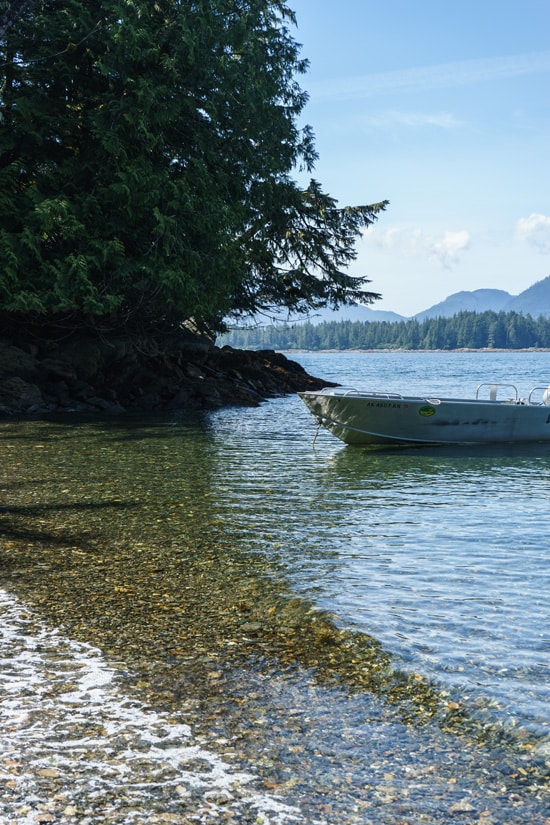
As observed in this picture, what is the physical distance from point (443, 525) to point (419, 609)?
3848mm

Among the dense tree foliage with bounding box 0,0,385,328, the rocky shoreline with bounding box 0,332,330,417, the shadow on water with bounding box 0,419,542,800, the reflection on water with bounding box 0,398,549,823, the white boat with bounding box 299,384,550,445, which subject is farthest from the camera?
the rocky shoreline with bounding box 0,332,330,417

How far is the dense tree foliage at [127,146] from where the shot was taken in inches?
915

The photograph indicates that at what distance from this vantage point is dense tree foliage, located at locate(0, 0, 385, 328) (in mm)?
23250

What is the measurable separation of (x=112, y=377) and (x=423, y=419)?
51.3 ft

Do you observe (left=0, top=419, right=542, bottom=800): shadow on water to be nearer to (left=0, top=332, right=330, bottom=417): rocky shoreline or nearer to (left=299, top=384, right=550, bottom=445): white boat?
(left=299, top=384, right=550, bottom=445): white boat

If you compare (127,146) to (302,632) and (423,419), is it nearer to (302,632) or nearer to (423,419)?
(423,419)

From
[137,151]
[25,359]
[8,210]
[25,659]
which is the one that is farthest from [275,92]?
[25,659]

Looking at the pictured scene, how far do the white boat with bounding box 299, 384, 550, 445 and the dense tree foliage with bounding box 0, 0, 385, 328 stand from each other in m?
7.64

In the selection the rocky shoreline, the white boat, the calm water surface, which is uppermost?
the rocky shoreline

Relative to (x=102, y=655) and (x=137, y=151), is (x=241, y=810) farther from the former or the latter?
(x=137, y=151)

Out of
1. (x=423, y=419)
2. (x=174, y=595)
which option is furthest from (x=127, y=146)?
(x=174, y=595)

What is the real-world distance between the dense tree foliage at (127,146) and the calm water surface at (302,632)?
11.0 metres

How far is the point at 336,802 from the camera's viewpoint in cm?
404

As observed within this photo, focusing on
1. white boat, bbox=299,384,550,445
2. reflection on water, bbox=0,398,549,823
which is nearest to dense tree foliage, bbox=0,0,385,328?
white boat, bbox=299,384,550,445
